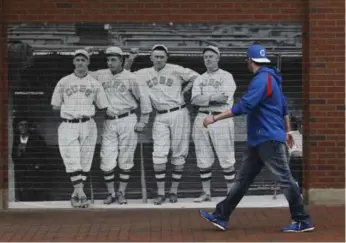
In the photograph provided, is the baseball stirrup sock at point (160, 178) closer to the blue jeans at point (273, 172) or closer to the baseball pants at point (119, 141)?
the baseball pants at point (119, 141)

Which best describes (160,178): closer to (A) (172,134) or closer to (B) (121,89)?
(A) (172,134)

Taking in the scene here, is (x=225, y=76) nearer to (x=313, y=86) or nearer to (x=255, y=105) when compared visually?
(x=313, y=86)

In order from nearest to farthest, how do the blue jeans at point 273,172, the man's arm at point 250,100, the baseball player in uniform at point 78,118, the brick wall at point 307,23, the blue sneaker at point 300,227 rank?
the man's arm at point 250,100 < the blue jeans at point 273,172 < the blue sneaker at point 300,227 < the brick wall at point 307,23 < the baseball player in uniform at point 78,118

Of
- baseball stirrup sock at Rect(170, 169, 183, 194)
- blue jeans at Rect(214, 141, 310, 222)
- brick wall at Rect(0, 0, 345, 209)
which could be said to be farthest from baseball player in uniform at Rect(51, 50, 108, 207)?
blue jeans at Rect(214, 141, 310, 222)

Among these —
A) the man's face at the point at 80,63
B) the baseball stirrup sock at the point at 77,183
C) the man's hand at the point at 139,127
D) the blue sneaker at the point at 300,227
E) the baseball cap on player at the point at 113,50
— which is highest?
the baseball cap on player at the point at 113,50

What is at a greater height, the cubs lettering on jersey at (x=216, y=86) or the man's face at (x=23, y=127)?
the cubs lettering on jersey at (x=216, y=86)

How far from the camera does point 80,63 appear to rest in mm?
8523

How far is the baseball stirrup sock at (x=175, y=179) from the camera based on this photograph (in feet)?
28.3

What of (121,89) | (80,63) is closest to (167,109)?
(121,89)

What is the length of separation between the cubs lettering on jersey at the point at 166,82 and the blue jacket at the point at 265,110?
1.81 meters

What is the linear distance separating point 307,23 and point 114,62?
2530 millimetres

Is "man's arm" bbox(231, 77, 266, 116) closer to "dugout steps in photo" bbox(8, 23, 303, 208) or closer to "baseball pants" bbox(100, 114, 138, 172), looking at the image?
"dugout steps in photo" bbox(8, 23, 303, 208)

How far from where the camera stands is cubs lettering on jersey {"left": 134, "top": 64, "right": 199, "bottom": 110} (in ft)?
28.0

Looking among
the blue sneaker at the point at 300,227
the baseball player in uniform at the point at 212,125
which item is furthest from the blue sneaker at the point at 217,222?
the baseball player in uniform at the point at 212,125
